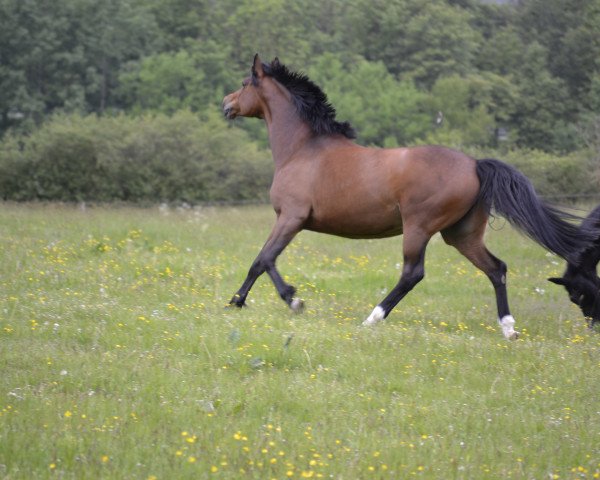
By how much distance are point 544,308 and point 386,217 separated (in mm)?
3242

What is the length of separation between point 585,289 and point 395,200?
2.44 m

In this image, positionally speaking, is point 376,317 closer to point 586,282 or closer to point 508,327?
point 508,327

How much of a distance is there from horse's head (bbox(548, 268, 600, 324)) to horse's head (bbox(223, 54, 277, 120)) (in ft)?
13.4

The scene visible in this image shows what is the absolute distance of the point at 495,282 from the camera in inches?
395

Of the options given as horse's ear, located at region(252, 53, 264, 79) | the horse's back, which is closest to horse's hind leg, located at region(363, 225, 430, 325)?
the horse's back

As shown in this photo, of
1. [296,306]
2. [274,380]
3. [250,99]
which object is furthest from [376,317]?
[250,99]

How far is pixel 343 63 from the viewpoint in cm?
6269

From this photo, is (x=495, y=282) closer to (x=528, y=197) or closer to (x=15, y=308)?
(x=528, y=197)

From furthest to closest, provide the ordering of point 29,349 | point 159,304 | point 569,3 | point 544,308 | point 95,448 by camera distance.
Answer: point 569,3
point 544,308
point 159,304
point 29,349
point 95,448

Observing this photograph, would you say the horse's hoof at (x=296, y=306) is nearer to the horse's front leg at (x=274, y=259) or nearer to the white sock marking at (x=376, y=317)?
the horse's front leg at (x=274, y=259)

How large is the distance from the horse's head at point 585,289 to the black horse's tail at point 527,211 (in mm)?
794

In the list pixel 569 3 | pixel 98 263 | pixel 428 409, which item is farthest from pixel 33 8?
pixel 428 409

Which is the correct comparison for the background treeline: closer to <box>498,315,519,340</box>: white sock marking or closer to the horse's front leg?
the horse's front leg

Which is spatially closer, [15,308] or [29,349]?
[29,349]
